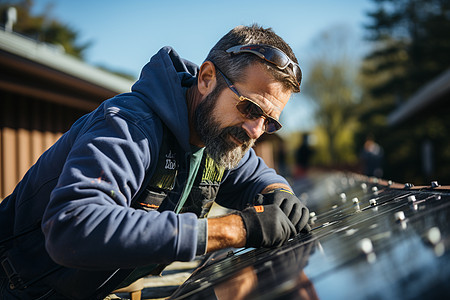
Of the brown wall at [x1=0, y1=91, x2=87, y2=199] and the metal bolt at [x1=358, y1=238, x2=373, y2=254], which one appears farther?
the brown wall at [x1=0, y1=91, x2=87, y2=199]

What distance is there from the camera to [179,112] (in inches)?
71.5

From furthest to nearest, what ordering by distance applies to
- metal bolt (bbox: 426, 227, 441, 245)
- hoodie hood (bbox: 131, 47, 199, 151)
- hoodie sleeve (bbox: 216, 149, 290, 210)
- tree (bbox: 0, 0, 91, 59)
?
tree (bbox: 0, 0, 91, 59) < hoodie sleeve (bbox: 216, 149, 290, 210) < hoodie hood (bbox: 131, 47, 199, 151) < metal bolt (bbox: 426, 227, 441, 245)

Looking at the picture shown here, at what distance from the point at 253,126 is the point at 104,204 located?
89cm

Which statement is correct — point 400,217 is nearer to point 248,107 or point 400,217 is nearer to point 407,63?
point 248,107

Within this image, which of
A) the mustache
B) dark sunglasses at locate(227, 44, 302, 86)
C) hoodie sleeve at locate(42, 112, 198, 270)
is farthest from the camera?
the mustache

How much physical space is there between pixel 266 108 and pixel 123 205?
86 cm

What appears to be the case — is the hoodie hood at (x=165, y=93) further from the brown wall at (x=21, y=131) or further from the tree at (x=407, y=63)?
the tree at (x=407, y=63)

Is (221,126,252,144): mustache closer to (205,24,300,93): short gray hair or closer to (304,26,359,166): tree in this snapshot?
(205,24,300,93): short gray hair

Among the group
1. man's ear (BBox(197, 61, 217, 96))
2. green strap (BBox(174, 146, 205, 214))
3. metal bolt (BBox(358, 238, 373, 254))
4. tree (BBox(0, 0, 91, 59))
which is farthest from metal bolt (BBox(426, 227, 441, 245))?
tree (BBox(0, 0, 91, 59))

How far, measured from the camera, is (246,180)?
2379mm

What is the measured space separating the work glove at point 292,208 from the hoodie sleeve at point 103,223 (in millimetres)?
566

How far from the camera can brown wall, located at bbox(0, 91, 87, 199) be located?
16.5 feet

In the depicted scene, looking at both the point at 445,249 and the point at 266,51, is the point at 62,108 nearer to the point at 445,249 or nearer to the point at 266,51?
the point at 266,51

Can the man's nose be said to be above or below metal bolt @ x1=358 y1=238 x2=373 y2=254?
above
